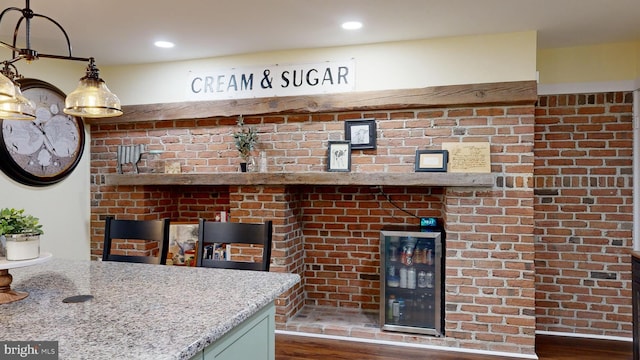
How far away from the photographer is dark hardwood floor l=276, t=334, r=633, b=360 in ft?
9.69

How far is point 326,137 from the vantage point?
3.39 meters

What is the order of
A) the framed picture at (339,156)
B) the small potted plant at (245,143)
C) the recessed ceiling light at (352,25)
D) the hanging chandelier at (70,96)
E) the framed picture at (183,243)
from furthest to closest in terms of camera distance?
the framed picture at (183,243) < the small potted plant at (245,143) < the framed picture at (339,156) < the recessed ceiling light at (352,25) < the hanging chandelier at (70,96)

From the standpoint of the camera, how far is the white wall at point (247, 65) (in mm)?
3020

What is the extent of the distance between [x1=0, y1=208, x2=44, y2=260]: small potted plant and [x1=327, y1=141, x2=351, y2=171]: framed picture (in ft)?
6.85

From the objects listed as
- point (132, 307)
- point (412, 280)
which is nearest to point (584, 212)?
point (412, 280)

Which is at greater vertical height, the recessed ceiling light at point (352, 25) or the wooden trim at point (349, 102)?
the recessed ceiling light at point (352, 25)

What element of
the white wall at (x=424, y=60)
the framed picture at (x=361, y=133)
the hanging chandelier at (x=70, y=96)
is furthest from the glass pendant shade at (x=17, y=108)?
the framed picture at (x=361, y=133)

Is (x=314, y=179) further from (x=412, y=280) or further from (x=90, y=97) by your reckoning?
(x=90, y=97)

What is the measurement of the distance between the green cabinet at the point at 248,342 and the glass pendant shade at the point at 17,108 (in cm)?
124

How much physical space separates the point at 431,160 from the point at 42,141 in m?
3.12

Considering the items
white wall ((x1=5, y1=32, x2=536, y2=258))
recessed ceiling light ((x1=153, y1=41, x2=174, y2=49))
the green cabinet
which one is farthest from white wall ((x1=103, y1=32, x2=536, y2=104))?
the green cabinet

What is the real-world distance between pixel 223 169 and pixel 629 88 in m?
3.31

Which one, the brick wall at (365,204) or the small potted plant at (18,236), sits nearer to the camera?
the small potted plant at (18,236)

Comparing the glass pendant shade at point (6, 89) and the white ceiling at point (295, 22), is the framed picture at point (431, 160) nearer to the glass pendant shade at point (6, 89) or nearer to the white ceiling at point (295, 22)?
the white ceiling at point (295, 22)
